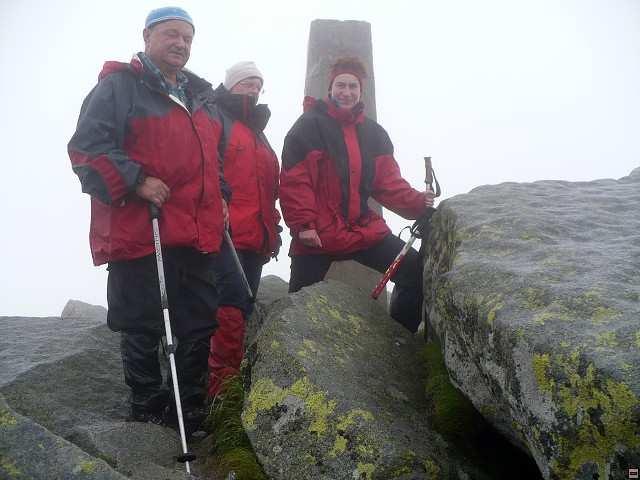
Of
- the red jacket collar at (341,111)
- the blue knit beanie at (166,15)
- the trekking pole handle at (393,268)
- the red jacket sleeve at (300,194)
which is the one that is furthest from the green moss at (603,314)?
the red jacket collar at (341,111)

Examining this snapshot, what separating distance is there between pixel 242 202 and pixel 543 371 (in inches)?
159

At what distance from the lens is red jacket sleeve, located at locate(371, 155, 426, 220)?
689cm

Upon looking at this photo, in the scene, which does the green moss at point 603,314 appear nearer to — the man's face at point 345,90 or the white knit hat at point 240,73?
the man's face at point 345,90

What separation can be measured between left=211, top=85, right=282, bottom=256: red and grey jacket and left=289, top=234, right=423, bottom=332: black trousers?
0.44 meters

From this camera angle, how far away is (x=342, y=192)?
6574 mm

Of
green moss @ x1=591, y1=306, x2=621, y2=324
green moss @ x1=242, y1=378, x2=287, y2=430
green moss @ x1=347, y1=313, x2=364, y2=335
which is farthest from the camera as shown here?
green moss @ x1=347, y1=313, x2=364, y2=335

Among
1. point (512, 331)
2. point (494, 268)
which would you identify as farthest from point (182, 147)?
point (512, 331)

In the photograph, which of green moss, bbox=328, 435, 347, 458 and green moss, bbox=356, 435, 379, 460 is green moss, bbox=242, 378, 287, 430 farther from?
green moss, bbox=356, 435, 379, 460

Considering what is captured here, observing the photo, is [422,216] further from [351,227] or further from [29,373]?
[29,373]

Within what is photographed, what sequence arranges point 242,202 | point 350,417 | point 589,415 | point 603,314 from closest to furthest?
1. point 589,415
2. point 603,314
3. point 350,417
4. point 242,202

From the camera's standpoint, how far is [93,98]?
15.0 ft

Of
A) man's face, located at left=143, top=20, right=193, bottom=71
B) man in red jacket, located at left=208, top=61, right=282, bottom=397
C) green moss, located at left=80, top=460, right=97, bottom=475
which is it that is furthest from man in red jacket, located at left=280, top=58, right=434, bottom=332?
green moss, located at left=80, top=460, right=97, bottom=475

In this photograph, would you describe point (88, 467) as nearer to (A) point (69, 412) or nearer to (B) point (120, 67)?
(A) point (69, 412)

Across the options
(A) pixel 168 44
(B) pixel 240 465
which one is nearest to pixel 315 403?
(B) pixel 240 465
